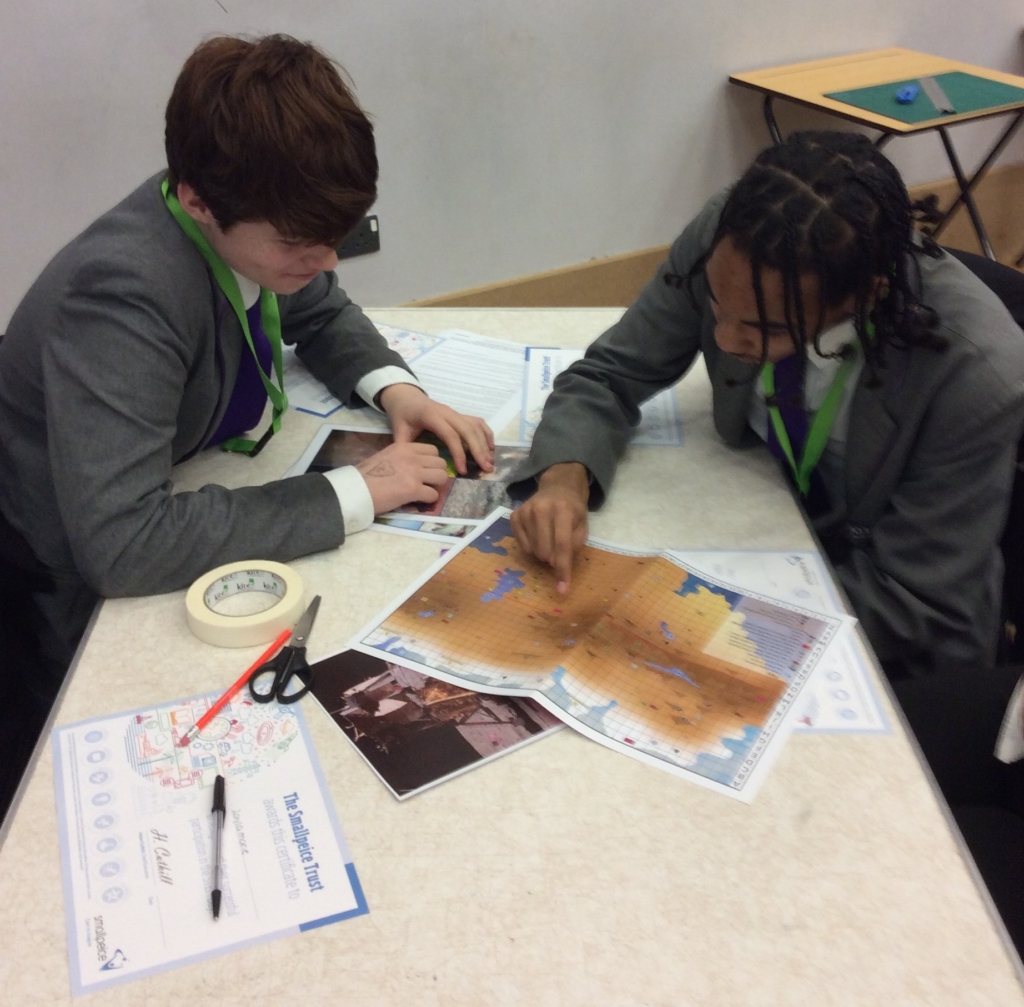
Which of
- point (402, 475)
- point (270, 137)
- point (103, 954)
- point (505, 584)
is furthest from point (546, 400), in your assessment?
point (103, 954)

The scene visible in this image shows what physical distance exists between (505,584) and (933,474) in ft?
1.59

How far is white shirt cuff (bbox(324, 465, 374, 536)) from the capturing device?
0.96 meters

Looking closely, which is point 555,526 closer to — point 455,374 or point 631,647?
point 631,647

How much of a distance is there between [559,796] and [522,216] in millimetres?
2167

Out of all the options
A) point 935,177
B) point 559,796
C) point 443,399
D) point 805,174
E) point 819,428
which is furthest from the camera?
point 935,177

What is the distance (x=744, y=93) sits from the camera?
2.74 m

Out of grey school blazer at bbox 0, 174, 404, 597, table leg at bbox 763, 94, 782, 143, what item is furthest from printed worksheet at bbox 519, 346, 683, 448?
table leg at bbox 763, 94, 782, 143

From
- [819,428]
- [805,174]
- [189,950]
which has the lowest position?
[189,950]

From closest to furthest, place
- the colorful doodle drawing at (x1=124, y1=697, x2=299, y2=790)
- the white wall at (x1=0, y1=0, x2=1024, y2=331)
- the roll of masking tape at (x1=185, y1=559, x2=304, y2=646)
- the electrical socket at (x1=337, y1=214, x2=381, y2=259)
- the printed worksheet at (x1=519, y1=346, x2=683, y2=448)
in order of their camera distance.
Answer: the colorful doodle drawing at (x1=124, y1=697, x2=299, y2=790), the roll of masking tape at (x1=185, y1=559, x2=304, y2=646), the printed worksheet at (x1=519, y1=346, x2=683, y2=448), the white wall at (x1=0, y1=0, x2=1024, y2=331), the electrical socket at (x1=337, y1=214, x2=381, y2=259)

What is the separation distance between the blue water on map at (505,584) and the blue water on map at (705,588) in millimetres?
157

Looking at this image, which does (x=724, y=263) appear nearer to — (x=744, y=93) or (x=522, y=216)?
(x=522, y=216)

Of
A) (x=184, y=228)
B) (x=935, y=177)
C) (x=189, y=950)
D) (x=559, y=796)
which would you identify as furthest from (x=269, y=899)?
(x=935, y=177)

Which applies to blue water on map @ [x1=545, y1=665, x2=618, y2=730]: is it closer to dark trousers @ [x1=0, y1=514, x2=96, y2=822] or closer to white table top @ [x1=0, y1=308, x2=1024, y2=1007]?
white table top @ [x1=0, y1=308, x2=1024, y2=1007]

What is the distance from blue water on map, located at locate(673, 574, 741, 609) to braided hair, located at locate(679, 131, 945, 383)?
251 millimetres
